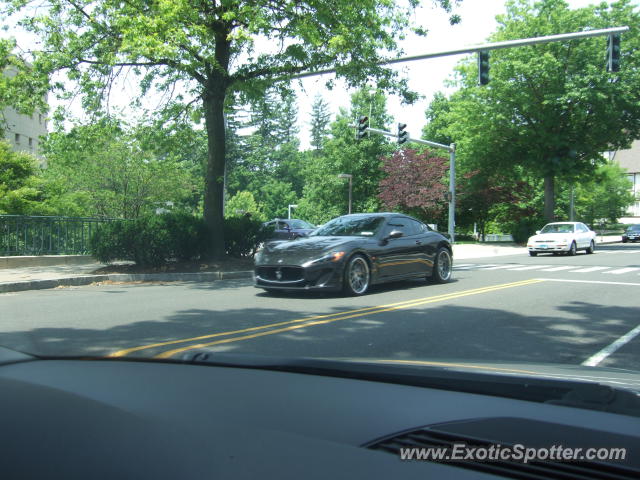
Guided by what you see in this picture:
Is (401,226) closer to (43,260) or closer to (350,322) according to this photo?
(350,322)

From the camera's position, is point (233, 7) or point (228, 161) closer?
point (233, 7)

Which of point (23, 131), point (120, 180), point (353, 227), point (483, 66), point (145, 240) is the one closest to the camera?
point (353, 227)

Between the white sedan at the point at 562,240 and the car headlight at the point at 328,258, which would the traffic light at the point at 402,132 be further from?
the car headlight at the point at 328,258

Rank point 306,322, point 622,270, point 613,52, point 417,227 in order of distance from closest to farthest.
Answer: point 306,322 → point 417,227 → point 613,52 → point 622,270

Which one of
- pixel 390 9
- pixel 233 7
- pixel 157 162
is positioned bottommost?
pixel 157 162

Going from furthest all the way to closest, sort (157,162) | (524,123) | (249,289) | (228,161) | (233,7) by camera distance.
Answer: (228,161), (524,123), (157,162), (233,7), (249,289)

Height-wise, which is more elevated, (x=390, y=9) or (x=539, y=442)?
(x=390, y=9)

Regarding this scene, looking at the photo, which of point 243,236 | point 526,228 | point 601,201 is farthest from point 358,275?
point 601,201

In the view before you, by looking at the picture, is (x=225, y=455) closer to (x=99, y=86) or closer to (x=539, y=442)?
(x=539, y=442)

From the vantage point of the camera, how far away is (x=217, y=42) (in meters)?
15.0

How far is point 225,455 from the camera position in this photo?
46.9 inches

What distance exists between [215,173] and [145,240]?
2817 millimetres

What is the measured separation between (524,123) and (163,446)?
36405 mm

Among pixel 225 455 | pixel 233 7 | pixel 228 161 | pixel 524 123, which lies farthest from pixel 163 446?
pixel 228 161
